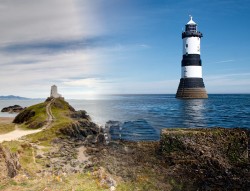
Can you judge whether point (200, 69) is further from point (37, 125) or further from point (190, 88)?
point (37, 125)

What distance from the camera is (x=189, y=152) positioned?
2578 centimetres

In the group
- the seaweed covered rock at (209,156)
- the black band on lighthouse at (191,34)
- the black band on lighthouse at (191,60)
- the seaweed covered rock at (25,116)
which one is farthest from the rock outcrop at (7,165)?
the black band on lighthouse at (191,34)

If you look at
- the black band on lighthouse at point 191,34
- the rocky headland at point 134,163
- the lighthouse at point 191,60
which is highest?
the black band on lighthouse at point 191,34

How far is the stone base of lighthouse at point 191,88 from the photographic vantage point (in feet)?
323

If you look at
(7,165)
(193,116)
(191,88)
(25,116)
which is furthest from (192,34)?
(7,165)

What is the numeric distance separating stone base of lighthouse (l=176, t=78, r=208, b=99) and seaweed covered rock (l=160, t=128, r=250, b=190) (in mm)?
72318

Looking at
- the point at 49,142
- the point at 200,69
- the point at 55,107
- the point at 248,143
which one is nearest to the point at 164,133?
the point at 248,143

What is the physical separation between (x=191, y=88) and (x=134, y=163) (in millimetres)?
78538

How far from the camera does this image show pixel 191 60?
93562 millimetres

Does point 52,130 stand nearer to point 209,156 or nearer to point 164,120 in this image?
point 209,156

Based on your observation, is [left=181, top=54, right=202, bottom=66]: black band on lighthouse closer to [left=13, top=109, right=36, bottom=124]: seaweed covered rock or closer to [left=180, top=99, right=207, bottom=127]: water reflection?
[left=180, top=99, right=207, bottom=127]: water reflection

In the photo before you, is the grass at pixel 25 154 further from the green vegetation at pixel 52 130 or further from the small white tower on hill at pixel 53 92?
the small white tower on hill at pixel 53 92

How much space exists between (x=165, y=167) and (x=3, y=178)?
1268 cm

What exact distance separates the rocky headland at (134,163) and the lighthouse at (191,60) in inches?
2516
